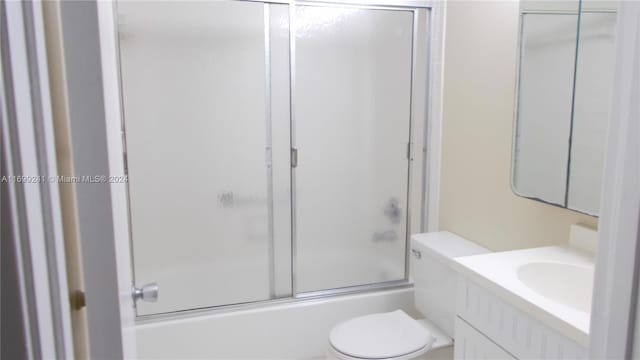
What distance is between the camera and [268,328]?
2.53m

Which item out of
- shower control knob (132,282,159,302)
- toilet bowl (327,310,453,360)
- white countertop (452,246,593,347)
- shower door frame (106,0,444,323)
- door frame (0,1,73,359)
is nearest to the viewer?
door frame (0,1,73,359)

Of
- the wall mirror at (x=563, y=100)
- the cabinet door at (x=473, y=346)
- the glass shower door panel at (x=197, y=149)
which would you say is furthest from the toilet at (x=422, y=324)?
the glass shower door panel at (x=197, y=149)

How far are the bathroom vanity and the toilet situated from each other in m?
0.36

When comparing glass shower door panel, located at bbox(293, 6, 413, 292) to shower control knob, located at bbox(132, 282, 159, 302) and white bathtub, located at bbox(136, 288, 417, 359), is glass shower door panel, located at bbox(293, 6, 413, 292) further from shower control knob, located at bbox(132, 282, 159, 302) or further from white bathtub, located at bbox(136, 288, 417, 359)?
shower control knob, located at bbox(132, 282, 159, 302)

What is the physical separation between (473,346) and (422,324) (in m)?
0.70

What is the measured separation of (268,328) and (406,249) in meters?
0.94

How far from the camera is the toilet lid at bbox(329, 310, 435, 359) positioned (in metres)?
2.00

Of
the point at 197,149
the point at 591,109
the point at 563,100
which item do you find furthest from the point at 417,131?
the point at 197,149

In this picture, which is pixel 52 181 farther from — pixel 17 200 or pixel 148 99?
pixel 148 99

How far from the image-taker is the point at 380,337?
2105 millimetres

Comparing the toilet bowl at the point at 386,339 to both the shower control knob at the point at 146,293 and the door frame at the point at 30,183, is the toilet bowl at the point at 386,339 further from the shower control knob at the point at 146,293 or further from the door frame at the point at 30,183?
the door frame at the point at 30,183

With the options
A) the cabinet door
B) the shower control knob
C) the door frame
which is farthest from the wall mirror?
the door frame

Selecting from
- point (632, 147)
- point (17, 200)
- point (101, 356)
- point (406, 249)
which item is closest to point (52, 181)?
point (17, 200)

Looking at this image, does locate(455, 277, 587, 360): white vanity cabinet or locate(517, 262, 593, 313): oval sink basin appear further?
locate(517, 262, 593, 313): oval sink basin
